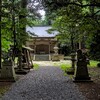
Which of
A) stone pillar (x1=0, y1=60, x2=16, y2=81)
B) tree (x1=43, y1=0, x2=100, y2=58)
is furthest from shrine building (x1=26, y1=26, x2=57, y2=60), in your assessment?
stone pillar (x1=0, y1=60, x2=16, y2=81)

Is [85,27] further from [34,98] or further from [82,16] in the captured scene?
[34,98]

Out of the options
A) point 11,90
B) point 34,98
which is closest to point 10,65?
point 11,90

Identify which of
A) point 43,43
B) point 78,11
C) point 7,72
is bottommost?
point 7,72

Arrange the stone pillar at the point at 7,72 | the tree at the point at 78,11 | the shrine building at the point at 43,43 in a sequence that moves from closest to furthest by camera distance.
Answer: the tree at the point at 78,11
the stone pillar at the point at 7,72
the shrine building at the point at 43,43

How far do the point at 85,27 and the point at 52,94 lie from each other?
5870mm

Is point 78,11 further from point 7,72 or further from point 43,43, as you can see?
point 43,43

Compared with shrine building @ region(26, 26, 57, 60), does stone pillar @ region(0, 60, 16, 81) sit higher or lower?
lower

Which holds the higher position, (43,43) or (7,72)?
(43,43)

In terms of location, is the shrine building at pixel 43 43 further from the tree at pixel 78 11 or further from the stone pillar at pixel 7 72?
the stone pillar at pixel 7 72

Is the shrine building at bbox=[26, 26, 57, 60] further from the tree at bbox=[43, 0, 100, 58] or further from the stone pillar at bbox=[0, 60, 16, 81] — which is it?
the stone pillar at bbox=[0, 60, 16, 81]

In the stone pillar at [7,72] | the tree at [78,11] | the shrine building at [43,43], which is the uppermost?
the tree at [78,11]

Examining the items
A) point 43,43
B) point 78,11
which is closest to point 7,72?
point 78,11

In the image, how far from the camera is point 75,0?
36.6 ft

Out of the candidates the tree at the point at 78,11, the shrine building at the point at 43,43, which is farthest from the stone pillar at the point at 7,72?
the shrine building at the point at 43,43
